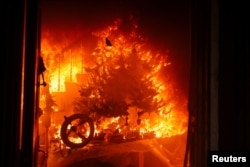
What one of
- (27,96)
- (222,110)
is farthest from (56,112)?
(222,110)

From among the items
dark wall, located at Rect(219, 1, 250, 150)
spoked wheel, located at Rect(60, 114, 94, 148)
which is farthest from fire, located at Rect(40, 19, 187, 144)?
dark wall, located at Rect(219, 1, 250, 150)

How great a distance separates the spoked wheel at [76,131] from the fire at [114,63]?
43cm

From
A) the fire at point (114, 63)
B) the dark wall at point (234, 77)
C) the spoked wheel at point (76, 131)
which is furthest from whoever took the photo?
the fire at point (114, 63)

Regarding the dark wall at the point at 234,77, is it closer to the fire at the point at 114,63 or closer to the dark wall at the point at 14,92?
the dark wall at the point at 14,92

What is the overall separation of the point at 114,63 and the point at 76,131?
1.55 metres

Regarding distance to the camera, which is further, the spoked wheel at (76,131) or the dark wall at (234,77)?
the spoked wheel at (76,131)

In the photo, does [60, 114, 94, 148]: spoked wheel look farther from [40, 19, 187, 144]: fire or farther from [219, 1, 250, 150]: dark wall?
[219, 1, 250, 150]: dark wall

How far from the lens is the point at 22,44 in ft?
11.0

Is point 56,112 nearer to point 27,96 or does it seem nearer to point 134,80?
point 134,80

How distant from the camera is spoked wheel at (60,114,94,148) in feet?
22.1

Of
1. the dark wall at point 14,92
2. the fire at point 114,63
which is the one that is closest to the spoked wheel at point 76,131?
the fire at point 114,63

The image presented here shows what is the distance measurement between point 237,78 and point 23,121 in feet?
6.09

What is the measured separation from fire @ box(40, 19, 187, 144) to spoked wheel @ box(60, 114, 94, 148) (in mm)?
427

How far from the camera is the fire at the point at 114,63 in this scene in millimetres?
7270
